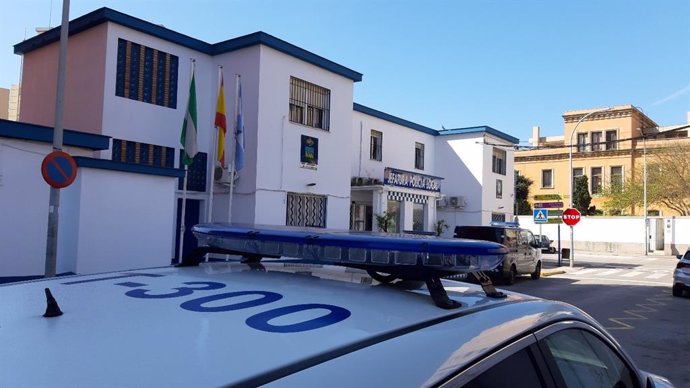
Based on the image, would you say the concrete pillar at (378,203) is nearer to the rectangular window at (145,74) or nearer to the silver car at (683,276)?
the rectangular window at (145,74)

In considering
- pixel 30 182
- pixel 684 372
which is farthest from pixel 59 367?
pixel 30 182

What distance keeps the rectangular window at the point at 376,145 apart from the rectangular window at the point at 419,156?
365cm

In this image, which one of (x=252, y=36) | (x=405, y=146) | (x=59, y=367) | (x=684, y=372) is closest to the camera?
(x=59, y=367)

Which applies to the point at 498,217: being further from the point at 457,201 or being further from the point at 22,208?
the point at 22,208

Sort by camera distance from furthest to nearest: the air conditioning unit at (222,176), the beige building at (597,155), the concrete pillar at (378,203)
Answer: the beige building at (597,155)
the concrete pillar at (378,203)
the air conditioning unit at (222,176)

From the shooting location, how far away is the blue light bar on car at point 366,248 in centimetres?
173

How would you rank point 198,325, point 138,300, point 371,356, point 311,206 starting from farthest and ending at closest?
point 311,206 < point 138,300 < point 198,325 < point 371,356

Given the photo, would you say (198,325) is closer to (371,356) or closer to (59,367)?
(59,367)

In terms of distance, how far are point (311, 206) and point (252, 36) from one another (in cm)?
606

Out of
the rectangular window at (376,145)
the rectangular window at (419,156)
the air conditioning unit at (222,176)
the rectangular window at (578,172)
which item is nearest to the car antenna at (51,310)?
the air conditioning unit at (222,176)

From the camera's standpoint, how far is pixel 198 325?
1.40m

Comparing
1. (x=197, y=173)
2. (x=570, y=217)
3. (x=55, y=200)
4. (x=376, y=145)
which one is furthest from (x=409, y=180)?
(x=55, y=200)

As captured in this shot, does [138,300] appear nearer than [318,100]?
Yes

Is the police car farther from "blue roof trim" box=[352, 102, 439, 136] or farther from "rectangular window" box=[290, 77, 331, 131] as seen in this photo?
"blue roof trim" box=[352, 102, 439, 136]
